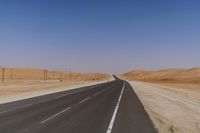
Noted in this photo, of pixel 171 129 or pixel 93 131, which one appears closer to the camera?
pixel 93 131

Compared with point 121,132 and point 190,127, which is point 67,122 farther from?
point 190,127

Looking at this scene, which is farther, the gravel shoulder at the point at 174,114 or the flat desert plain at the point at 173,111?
the flat desert plain at the point at 173,111

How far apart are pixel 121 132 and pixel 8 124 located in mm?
4737

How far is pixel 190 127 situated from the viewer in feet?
44.7

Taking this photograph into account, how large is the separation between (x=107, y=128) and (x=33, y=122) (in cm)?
343

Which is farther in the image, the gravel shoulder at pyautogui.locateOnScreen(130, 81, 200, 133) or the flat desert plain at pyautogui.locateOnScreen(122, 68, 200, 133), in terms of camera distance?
the flat desert plain at pyautogui.locateOnScreen(122, 68, 200, 133)

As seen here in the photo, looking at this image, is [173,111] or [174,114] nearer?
[174,114]

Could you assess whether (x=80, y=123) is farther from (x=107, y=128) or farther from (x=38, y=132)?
(x=38, y=132)

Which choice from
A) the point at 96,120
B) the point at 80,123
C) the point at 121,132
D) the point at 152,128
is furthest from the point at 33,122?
the point at 152,128

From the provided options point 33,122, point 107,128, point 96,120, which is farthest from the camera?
point 96,120

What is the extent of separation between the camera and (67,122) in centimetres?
1354

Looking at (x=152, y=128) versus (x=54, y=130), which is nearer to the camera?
(x=54, y=130)

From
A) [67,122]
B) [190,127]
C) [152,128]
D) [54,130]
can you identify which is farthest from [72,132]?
[190,127]

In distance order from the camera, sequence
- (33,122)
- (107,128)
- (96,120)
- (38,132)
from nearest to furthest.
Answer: (38,132) < (107,128) < (33,122) < (96,120)
